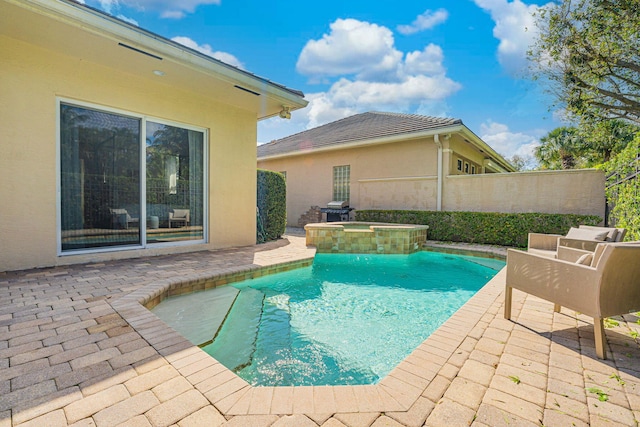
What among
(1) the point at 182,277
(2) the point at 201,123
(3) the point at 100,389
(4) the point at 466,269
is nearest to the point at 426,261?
(4) the point at 466,269

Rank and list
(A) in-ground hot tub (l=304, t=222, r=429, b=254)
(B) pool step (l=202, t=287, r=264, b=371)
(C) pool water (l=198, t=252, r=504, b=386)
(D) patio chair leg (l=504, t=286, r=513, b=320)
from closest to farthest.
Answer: (C) pool water (l=198, t=252, r=504, b=386) → (B) pool step (l=202, t=287, r=264, b=371) → (D) patio chair leg (l=504, t=286, r=513, b=320) → (A) in-ground hot tub (l=304, t=222, r=429, b=254)

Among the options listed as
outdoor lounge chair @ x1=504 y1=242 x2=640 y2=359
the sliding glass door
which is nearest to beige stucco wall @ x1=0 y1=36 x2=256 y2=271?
the sliding glass door

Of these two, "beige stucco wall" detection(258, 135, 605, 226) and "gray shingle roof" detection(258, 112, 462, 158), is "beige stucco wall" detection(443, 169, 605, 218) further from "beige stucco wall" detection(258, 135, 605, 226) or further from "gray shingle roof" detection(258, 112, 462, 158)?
"gray shingle roof" detection(258, 112, 462, 158)

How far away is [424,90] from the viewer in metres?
18.9

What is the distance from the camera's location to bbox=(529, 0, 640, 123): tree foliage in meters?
6.86

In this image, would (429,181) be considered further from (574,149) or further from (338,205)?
(574,149)

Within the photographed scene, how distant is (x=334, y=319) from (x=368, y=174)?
9.69m

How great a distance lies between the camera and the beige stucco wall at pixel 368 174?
1144 cm

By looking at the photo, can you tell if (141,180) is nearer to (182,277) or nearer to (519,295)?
(182,277)

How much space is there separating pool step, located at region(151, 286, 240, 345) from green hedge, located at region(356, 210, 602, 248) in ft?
25.2

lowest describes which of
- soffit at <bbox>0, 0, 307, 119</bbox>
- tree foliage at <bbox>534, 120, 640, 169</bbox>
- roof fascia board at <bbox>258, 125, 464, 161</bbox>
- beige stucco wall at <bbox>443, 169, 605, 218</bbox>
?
beige stucco wall at <bbox>443, 169, 605, 218</bbox>

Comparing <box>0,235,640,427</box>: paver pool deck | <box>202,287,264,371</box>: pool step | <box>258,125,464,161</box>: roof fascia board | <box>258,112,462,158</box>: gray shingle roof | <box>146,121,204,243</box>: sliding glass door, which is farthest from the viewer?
<box>258,112,462,158</box>: gray shingle roof

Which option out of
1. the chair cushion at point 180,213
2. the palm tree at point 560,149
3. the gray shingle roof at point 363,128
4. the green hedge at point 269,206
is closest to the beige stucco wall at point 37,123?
the chair cushion at point 180,213

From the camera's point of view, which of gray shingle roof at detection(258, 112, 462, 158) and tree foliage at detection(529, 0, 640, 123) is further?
gray shingle roof at detection(258, 112, 462, 158)
